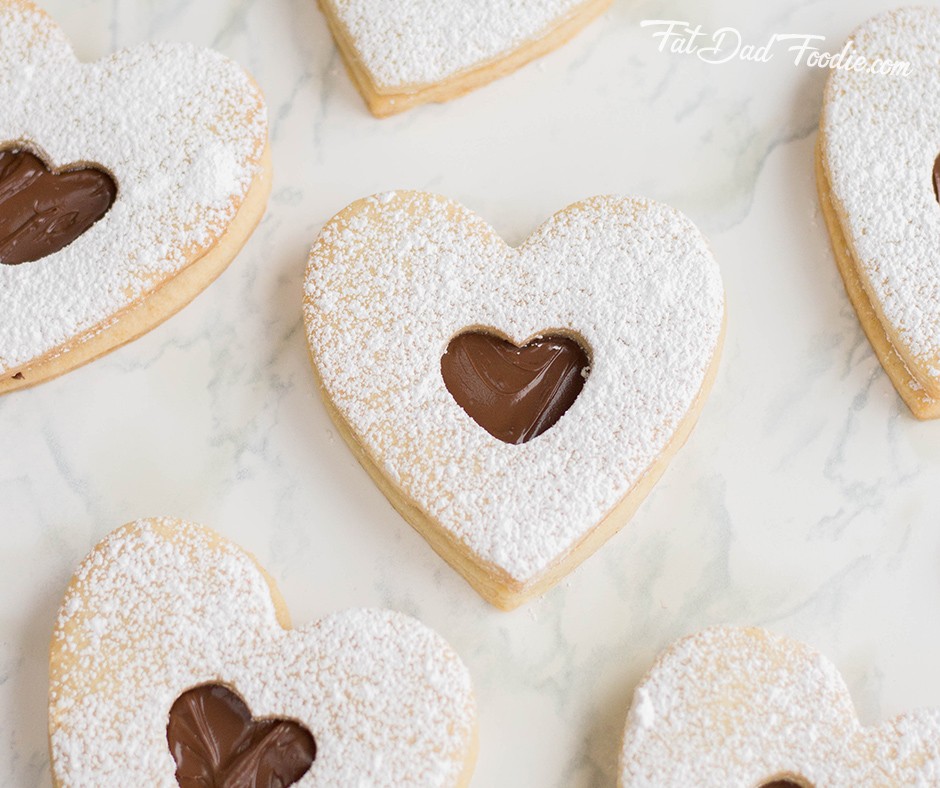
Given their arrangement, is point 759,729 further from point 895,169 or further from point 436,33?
point 436,33

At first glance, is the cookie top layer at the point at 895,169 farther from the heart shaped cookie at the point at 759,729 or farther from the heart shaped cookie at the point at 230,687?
the heart shaped cookie at the point at 230,687

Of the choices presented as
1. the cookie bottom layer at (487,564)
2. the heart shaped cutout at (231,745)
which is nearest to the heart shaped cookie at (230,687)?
the heart shaped cutout at (231,745)

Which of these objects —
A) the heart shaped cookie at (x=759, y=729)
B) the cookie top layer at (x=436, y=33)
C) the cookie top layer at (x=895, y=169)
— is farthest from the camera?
the cookie top layer at (x=436, y=33)

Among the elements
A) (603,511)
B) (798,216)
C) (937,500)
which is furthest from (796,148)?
(603,511)

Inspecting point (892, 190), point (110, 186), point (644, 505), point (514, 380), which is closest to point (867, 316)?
point (892, 190)

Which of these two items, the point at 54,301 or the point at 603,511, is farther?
the point at 54,301

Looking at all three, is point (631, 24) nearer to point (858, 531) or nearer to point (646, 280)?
point (646, 280)
